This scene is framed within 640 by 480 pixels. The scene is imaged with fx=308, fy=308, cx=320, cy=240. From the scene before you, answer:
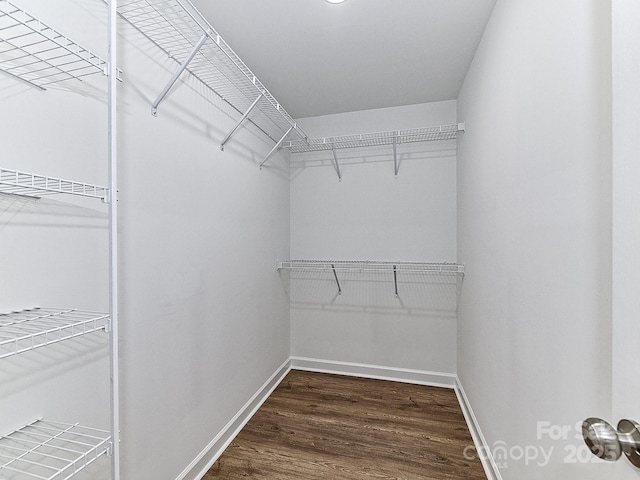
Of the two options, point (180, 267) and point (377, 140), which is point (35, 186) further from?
point (377, 140)

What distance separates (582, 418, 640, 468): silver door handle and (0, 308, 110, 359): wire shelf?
1.16 meters

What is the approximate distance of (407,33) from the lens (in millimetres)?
1807

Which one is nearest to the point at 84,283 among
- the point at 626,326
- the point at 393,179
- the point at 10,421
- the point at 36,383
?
the point at 36,383

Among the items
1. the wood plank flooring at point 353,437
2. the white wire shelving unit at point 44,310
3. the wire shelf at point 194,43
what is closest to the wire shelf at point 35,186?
the white wire shelving unit at point 44,310

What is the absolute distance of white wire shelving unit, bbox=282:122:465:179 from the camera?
260cm

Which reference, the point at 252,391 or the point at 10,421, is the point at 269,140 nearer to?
the point at 252,391

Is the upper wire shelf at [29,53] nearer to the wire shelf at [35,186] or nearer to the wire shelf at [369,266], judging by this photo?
the wire shelf at [35,186]

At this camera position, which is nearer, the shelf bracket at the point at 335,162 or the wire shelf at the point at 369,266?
the wire shelf at the point at 369,266

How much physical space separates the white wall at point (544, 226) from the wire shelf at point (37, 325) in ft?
4.50

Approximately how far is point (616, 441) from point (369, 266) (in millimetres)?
2400

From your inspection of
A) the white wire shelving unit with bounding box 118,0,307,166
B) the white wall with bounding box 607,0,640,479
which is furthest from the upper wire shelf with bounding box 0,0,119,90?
the white wall with bounding box 607,0,640,479

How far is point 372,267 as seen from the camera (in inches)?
115

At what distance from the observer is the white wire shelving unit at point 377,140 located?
260cm

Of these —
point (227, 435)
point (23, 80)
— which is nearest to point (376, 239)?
point (227, 435)
